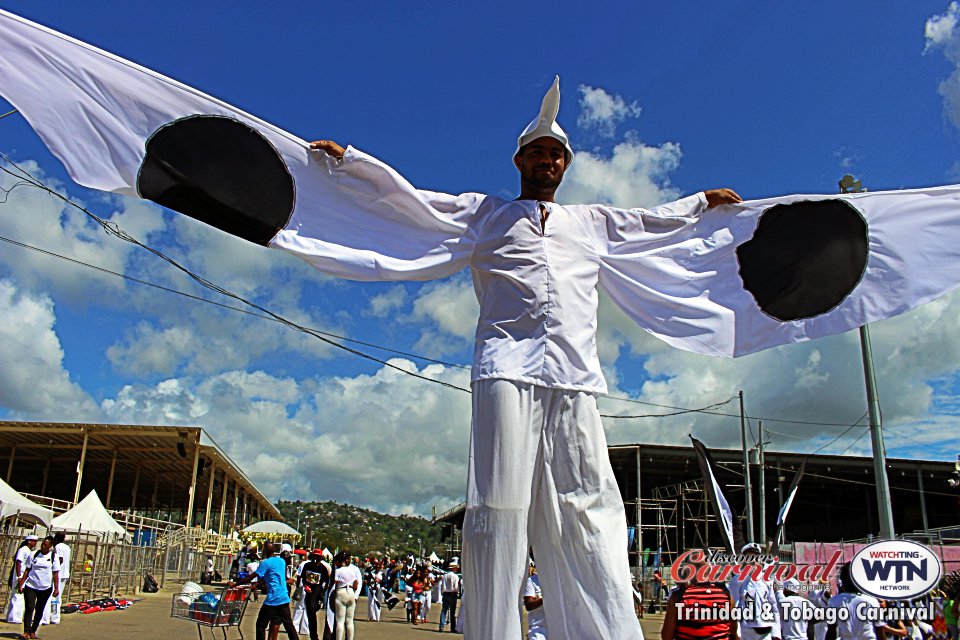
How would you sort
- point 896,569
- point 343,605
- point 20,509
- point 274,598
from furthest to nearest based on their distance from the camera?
1. point 20,509
2. point 343,605
3. point 274,598
4. point 896,569

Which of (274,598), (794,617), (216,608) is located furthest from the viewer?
(274,598)

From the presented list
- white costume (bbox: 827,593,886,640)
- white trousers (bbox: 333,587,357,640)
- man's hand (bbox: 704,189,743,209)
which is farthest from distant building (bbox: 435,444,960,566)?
man's hand (bbox: 704,189,743,209)

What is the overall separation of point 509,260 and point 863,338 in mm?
14162

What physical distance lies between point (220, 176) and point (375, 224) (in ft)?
2.18

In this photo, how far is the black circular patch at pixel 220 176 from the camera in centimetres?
324

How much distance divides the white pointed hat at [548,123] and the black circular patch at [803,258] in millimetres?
1125

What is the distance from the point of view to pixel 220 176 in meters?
3.29

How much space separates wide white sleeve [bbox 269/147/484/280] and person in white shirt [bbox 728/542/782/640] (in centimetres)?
620

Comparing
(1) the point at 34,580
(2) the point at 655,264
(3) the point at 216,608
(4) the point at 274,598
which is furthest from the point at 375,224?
(1) the point at 34,580

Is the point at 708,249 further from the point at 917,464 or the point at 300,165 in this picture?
the point at 917,464

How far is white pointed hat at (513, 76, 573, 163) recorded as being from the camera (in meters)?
3.19

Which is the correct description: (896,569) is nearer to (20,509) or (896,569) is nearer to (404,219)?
(404,219)

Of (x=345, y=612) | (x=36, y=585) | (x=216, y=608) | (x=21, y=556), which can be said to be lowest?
(x=345, y=612)

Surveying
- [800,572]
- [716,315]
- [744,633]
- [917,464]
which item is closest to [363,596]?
[917,464]
